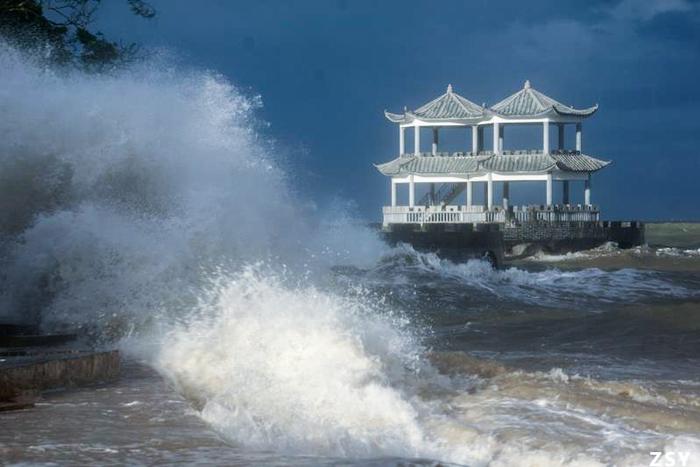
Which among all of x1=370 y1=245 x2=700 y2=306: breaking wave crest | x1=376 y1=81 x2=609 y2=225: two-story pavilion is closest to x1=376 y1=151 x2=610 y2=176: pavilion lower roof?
x1=376 y1=81 x2=609 y2=225: two-story pavilion

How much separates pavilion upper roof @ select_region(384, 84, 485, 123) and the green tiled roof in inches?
39.2

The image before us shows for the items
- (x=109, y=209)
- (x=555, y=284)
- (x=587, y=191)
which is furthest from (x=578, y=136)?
(x=109, y=209)

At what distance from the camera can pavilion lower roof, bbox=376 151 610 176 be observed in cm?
5103

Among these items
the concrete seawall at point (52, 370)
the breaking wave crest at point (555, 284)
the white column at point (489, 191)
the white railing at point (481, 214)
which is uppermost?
the white column at point (489, 191)

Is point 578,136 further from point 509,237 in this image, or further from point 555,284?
point 555,284

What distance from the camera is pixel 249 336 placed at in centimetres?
743

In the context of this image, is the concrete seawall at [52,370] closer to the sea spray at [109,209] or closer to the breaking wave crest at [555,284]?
the sea spray at [109,209]

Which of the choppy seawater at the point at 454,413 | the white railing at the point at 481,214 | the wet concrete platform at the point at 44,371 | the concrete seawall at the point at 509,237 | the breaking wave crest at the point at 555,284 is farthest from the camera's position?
the white railing at the point at 481,214

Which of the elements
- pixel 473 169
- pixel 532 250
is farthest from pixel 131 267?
pixel 473 169

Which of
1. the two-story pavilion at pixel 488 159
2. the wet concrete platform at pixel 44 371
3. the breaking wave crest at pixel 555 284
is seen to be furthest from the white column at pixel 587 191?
the wet concrete platform at pixel 44 371

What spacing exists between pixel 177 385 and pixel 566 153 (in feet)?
155

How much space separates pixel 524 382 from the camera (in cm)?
778

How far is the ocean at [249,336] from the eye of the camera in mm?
5434

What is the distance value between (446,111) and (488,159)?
11.1ft
